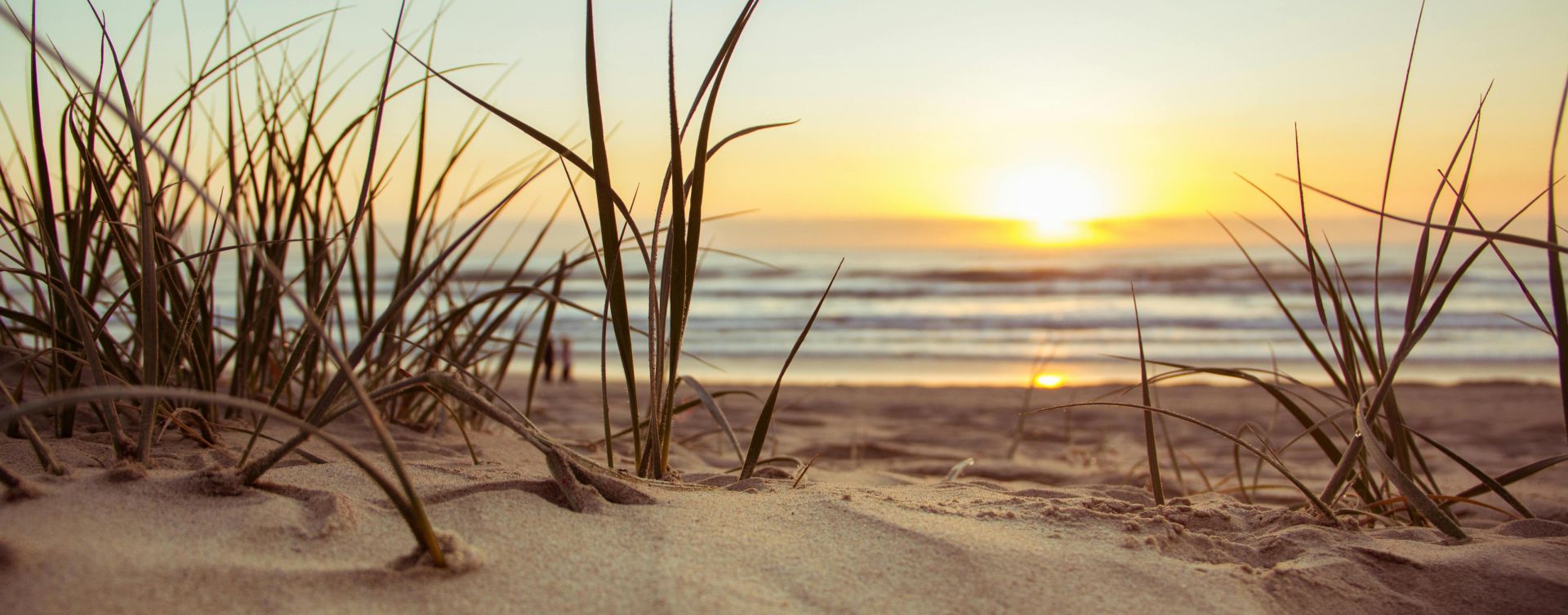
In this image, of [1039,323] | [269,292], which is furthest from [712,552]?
[1039,323]

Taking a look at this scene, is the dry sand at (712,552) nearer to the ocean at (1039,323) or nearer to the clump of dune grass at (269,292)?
the clump of dune grass at (269,292)

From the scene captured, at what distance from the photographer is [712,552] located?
1059mm

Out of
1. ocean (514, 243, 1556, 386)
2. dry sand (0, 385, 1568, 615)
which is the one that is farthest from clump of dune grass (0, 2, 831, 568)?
ocean (514, 243, 1556, 386)

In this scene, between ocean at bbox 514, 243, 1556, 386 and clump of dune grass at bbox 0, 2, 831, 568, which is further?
ocean at bbox 514, 243, 1556, 386

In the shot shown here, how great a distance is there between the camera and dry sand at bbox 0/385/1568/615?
895 mm

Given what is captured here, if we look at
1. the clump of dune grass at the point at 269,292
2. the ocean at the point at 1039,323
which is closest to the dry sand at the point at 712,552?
the clump of dune grass at the point at 269,292

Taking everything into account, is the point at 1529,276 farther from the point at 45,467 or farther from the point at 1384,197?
the point at 45,467

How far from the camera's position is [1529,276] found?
17.2 metres

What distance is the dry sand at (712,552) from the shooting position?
895 millimetres

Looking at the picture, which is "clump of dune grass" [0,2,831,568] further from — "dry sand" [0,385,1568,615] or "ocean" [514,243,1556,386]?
"ocean" [514,243,1556,386]

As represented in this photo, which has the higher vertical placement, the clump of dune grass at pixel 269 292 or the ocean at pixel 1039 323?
the clump of dune grass at pixel 269 292

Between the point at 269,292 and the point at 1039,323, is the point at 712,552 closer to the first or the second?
the point at 269,292

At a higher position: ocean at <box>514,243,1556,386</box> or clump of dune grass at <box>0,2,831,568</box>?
clump of dune grass at <box>0,2,831,568</box>

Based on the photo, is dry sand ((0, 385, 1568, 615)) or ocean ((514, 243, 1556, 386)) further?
ocean ((514, 243, 1556, 386))
